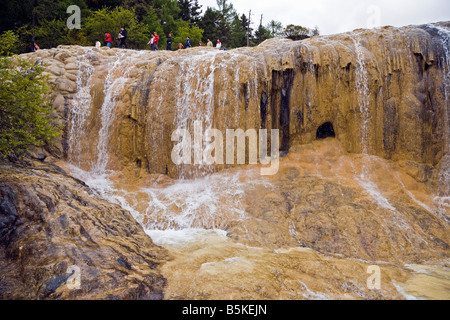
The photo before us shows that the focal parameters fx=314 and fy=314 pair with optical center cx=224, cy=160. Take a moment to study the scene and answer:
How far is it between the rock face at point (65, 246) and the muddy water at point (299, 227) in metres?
0.76

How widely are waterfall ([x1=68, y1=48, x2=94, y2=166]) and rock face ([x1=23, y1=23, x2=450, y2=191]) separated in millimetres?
38

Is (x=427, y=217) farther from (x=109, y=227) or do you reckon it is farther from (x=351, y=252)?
(x=109, y=227)

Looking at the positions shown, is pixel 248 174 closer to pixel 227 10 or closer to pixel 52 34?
pixel 52 34

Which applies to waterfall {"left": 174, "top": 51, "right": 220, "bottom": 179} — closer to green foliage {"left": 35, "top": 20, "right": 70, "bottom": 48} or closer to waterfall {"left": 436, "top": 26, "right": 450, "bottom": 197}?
waterfall {"left": 436, "top": 26, "right": 450, "bottom": 197}

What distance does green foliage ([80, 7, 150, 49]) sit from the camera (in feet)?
72.5

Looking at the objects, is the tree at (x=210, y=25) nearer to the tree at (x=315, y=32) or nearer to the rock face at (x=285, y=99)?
the tree at (x=315, y=32)

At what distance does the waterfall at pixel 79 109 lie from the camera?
1246cm

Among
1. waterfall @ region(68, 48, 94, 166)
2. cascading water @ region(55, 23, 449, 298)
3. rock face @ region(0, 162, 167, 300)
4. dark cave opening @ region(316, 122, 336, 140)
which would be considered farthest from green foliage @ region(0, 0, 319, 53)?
dark cave opening @ region(316, 122, 336, 140)

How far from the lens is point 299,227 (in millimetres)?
9445

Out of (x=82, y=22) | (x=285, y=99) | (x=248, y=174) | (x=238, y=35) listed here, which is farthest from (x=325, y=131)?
(x=238, y=35)

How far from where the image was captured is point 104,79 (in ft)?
44.3

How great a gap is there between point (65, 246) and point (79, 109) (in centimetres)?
831
